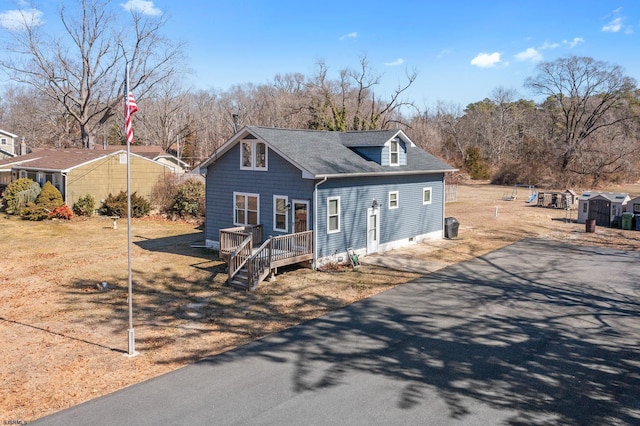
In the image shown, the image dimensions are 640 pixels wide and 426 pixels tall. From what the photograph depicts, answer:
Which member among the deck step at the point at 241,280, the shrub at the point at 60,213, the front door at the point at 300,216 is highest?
the front door at the point at 300,216

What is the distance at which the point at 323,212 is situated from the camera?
18.2 meters

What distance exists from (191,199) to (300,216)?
14583 mm

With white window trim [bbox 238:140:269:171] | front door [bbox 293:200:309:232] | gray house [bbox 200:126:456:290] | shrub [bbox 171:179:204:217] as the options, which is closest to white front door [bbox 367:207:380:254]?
gray house [bbox 200:126:456:290]

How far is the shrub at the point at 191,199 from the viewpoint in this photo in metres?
30.9

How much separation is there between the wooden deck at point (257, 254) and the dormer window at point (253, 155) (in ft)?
8.90

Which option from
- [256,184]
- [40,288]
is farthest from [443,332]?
[40,288]

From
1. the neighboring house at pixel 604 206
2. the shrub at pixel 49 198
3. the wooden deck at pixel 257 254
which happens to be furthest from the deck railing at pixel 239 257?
the neighboring house at pixel 604 206

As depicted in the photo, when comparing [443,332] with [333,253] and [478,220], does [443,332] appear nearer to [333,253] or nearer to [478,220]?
[333,253]

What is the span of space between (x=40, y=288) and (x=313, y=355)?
1026 cm

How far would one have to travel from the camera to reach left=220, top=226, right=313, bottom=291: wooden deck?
15.8 metres

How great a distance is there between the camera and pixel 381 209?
2083 cm

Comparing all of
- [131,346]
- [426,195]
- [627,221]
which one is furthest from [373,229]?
[627,221]

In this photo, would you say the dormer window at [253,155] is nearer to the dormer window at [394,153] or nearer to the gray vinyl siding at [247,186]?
the gray vinyl siding at [247,186]

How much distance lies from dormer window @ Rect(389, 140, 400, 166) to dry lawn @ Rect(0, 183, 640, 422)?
3.88m
